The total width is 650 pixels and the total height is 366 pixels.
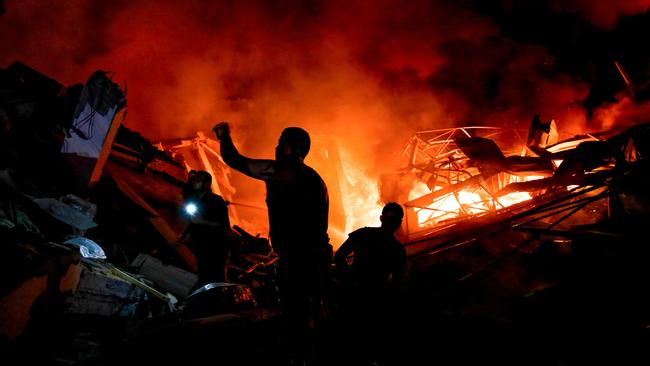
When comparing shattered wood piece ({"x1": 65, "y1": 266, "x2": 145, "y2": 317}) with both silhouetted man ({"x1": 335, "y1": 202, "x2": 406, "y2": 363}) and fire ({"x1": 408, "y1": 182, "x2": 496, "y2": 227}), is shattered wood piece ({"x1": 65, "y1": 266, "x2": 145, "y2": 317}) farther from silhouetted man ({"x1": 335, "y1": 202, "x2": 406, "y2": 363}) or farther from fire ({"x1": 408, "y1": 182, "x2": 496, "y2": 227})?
fire ({"x1": 408, "y1": 182, "x2": 496, "y2": 227})

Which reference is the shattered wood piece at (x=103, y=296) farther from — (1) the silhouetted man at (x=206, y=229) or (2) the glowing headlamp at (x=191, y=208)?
(2) the glowing headlamp at (x=191, y=208)

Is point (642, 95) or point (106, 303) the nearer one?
point (106, 303)

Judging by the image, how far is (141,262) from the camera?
5359 mm

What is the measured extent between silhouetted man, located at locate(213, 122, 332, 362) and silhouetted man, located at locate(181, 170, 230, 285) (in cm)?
300

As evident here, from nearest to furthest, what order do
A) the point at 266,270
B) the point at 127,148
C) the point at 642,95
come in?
the point at 266,270
the point at 127,148
the point at 642,95

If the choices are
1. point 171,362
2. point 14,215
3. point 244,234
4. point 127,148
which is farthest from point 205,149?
point 171,362

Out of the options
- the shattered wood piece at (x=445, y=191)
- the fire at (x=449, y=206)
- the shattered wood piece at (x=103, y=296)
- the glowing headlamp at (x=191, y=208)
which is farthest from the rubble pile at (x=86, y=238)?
the fire at (x=449, y=206)

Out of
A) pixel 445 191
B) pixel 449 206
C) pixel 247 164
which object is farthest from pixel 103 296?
pixel 449 206

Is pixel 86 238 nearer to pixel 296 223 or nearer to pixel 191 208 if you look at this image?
pixel 191 208

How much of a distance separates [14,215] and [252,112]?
1602cm

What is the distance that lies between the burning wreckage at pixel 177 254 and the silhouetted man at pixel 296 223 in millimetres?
280

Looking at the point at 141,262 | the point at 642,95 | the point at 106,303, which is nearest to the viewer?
the point at 106,303

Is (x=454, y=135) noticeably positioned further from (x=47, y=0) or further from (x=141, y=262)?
(x=47, y=0)

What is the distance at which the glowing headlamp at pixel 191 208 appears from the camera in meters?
5.62
